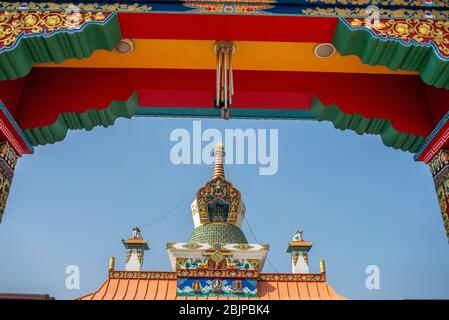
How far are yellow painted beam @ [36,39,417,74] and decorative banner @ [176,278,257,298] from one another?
810cm

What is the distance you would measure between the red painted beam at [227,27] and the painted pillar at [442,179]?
1.23 metres

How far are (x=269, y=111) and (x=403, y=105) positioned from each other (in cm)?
117

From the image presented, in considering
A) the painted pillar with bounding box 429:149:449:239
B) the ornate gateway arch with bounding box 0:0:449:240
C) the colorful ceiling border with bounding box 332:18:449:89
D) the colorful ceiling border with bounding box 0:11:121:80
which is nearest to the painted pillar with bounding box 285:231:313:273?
the ornate gateway arch with bounding box 0:0:449:240

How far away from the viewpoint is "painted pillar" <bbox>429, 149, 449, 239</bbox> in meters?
3.60

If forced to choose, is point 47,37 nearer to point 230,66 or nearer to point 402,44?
point 230,66

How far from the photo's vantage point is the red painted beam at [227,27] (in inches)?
132

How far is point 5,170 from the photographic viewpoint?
11.9ft

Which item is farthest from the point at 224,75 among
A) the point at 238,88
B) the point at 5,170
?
the point at 5,170

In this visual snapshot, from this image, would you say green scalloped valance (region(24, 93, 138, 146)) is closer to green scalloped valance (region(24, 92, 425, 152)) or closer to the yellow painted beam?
green scalloped valance (region(24, 92, 425, 152))

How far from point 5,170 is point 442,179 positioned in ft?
10.5

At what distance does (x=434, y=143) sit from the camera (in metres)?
3.77

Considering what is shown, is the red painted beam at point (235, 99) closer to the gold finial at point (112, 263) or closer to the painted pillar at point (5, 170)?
the painted pillar at point (5, 170)
